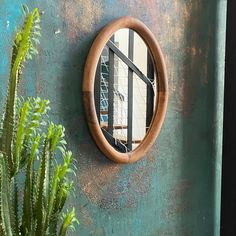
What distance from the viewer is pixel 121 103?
1.82 m

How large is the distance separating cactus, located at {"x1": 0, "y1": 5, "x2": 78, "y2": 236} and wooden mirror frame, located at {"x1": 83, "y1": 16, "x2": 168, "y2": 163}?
475 millimetres

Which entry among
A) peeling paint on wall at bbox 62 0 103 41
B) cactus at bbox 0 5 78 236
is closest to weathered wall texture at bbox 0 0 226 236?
peeling paint on wall at bbox 62 0 103 41

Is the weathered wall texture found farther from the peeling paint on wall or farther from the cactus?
the cactus

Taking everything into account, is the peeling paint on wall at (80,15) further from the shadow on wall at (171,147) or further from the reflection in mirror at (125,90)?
the reflection in mirror at (125,90)

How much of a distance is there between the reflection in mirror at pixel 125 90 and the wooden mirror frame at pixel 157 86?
23 millimetres

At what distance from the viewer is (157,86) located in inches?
77.9

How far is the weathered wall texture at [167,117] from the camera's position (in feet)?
5.13

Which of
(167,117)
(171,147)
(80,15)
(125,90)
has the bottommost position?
(171,147)

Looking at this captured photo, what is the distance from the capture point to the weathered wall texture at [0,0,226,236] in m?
1.56

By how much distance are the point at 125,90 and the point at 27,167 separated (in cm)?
80

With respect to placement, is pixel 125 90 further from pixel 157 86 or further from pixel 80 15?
pixel 80 15

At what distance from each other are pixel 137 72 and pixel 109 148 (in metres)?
0.39

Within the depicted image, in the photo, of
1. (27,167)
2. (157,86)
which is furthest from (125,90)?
(27,167)

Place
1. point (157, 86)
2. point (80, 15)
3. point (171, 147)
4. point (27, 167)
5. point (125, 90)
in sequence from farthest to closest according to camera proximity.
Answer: point (171, 147), point (157, 86), point (125, 90), point (80, 15), point (27, 167)
